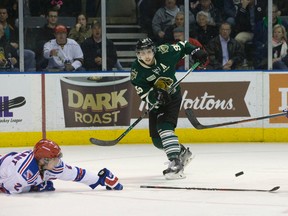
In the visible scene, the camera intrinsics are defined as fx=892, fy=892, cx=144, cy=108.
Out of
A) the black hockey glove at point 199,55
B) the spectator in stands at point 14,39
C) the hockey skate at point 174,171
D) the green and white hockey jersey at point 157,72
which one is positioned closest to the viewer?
the hockey skate at point 174,171

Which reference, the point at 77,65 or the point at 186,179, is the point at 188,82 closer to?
the point at 77,65

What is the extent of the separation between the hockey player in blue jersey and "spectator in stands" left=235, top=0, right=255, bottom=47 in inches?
168

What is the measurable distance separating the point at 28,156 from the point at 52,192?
0.41 m

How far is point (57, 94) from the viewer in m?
9.67

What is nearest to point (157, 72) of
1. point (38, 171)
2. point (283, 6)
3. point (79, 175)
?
point (79, 175)

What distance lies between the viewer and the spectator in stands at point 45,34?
9.77 metres

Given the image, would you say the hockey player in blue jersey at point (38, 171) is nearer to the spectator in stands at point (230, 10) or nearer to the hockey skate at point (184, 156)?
the hockey skate at point (184, 156)

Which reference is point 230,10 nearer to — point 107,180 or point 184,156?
point 184,156

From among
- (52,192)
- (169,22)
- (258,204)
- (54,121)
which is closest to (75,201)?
(52,192)

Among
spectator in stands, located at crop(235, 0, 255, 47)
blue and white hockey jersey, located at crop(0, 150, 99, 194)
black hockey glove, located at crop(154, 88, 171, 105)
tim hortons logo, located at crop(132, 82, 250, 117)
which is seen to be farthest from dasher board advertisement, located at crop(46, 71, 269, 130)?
blue and white hockey jersey, located at crop(0, 150, 99, 194)

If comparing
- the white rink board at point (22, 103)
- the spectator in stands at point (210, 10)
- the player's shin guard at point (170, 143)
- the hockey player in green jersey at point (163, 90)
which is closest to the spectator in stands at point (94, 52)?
the white rink board at point (22, 103)

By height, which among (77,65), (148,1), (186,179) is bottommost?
(186,179)

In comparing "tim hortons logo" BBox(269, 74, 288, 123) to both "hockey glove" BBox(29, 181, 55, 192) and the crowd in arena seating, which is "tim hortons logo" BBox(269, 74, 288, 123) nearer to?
the crowd in arena seating

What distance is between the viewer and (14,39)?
968 centimetres
